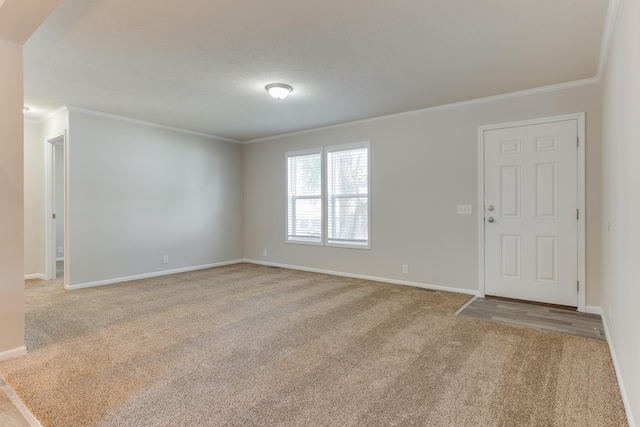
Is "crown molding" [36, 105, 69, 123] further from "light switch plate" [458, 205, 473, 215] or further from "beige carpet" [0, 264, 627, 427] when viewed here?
"light switch plate" [458, 205, 473, 215]

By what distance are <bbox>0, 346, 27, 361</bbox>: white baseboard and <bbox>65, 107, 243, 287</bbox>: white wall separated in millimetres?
2280

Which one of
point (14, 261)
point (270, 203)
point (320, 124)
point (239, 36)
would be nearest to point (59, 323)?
point (14, 261)

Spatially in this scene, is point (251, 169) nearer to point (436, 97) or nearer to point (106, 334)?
point (436, 97)

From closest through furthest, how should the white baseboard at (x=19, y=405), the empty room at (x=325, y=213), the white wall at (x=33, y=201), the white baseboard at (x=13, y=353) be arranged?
the white baseboard at (x=19, y=405) < the empty room at (x=325, y=213) < the white baseboard at (x=13, y=353) < the white wall at (x=33, y=201)

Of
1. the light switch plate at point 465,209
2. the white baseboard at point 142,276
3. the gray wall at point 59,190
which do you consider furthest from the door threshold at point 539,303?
the gray wall at point 59,190

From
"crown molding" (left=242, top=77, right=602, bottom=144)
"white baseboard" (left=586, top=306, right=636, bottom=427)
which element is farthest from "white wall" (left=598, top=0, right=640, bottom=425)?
"crown molding" (left=242, top=77, right=602, bottom=144)

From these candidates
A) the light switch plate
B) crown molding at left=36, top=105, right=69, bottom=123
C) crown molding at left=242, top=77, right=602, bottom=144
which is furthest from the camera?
crown molding at left=36, top=105, right=69, bottom=123

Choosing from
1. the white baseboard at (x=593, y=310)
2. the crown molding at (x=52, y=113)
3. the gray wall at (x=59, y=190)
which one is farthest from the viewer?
the gray wall at (x=59, y=190)

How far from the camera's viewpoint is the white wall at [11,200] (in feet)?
8.10

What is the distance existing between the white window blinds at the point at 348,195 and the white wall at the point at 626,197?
3.06 metres

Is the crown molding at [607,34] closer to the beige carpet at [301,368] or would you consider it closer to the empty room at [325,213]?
the empty room at [325,213]

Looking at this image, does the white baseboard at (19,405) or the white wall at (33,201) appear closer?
the white baseboard at (19,405)

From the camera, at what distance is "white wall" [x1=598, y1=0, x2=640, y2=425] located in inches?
64.1

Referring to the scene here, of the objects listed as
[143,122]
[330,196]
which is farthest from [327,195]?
[143,122]
